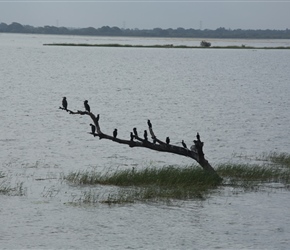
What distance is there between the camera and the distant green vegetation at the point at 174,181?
20516 millimetres

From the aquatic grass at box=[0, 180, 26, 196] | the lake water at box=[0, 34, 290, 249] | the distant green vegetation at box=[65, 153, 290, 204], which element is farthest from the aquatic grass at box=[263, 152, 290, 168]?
the aquatic grass at box=[0, 180, 26, 196]

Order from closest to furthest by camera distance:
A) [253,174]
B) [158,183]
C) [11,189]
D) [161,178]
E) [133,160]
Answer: [11,189] < [158,183] < [161,178] < [253,174] < [133,160]

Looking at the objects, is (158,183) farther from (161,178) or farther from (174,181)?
(174,181)

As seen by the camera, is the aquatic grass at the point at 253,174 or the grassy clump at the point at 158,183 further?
the aquatic grass at the point at 253,174

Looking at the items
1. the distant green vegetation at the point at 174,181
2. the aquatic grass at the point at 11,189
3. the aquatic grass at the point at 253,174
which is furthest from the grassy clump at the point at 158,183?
the aquatic grass at the point at 11,189

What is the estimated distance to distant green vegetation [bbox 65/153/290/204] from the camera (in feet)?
67.3

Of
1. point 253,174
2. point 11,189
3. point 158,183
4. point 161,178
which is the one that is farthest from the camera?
point 253,174

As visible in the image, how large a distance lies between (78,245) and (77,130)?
22.1m

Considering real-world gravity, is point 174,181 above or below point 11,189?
above

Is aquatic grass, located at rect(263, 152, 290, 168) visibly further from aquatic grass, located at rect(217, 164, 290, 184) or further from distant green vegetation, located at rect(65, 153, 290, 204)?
aquatic grass, located at rect(217, 164, 290, 184)

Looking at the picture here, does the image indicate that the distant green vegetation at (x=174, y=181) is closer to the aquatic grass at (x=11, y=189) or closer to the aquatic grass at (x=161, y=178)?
the aquatic grass at (x=161, y=178)

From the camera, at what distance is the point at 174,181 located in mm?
21750

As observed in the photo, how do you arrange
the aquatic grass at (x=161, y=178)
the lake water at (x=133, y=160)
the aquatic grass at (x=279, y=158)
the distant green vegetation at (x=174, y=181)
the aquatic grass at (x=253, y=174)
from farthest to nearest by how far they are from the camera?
1. the aquatic grass at (x=279, y=158)
2. the aquatic grass at (x=253, y=174)
3. the aquatic grass at (x=161, y=178)
4. the distant green vegetation at (x=174, y=181)
5. the lake water at (x=133, y=160)

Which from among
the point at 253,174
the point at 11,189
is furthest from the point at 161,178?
the point at 11,189
